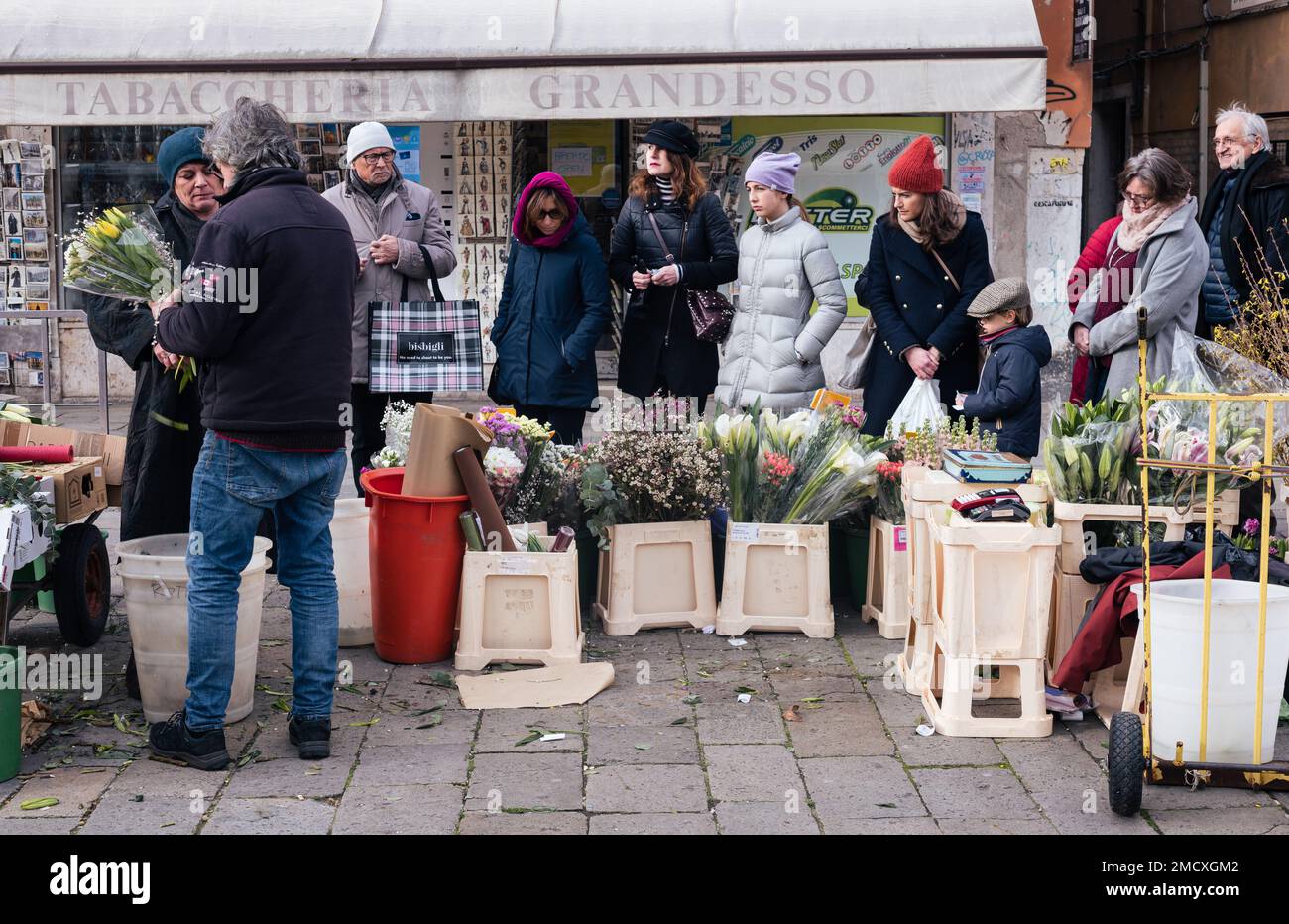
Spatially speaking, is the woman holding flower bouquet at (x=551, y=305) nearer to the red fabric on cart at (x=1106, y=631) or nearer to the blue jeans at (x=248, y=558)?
the blue jeans at (x=248, y=558)

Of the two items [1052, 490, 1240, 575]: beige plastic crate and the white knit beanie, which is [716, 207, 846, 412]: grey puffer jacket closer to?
the white knit beanie

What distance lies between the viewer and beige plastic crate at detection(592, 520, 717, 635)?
5910 mm

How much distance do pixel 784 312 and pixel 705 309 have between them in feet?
1.65

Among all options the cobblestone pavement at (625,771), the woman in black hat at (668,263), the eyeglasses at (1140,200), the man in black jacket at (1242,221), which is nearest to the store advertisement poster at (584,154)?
the woman in black hat at (668,263)

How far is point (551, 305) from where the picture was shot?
22.6 ft

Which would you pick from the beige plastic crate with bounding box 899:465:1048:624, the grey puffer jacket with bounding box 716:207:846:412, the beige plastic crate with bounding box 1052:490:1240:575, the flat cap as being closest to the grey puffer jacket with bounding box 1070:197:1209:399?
the flat cap

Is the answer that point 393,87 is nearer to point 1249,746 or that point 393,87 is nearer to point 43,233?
point 43,233

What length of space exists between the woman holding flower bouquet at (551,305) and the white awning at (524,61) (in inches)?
103

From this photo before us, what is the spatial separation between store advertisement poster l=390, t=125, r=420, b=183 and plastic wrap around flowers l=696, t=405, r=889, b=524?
607cm

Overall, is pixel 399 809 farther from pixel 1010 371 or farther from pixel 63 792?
pixel 1010 371

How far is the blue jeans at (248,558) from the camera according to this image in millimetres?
4383

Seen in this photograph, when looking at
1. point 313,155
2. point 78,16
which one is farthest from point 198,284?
point 313,155

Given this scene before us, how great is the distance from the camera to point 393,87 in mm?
9375

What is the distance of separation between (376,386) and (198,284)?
2.41 metres
